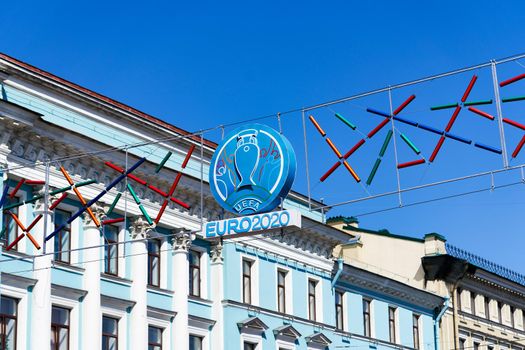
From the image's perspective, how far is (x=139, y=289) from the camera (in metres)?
36.7

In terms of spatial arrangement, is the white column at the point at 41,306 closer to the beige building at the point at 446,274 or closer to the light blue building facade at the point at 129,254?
the light blue building facade at the point at 129,254

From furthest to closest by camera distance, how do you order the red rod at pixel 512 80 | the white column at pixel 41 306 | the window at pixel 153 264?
the window at pixel 153 264
the white column at pixel 41 306
the red rod at pixel 512 80

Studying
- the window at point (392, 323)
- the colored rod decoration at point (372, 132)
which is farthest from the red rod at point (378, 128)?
the window at point (392, 323)

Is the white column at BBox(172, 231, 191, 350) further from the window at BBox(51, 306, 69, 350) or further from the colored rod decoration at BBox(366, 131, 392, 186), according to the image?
the colored rod decoration at BBox(366, 131, 392, 186)

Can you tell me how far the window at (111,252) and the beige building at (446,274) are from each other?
1754 centimetres

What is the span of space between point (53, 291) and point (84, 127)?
15.8 ft

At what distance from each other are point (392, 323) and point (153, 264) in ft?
52.3

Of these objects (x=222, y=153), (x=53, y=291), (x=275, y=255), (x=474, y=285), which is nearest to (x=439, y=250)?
(x=474, y=285)

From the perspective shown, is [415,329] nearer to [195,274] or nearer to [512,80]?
[195,274]

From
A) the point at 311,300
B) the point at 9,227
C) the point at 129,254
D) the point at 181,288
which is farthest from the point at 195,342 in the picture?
the point at 9,227

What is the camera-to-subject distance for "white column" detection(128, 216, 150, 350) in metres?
36.4

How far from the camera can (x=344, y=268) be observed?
47.3 meters

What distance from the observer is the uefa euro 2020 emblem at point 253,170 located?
24109mm

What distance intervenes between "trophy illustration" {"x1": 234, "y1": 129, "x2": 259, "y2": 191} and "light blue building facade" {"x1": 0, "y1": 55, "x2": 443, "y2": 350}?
119 inches
